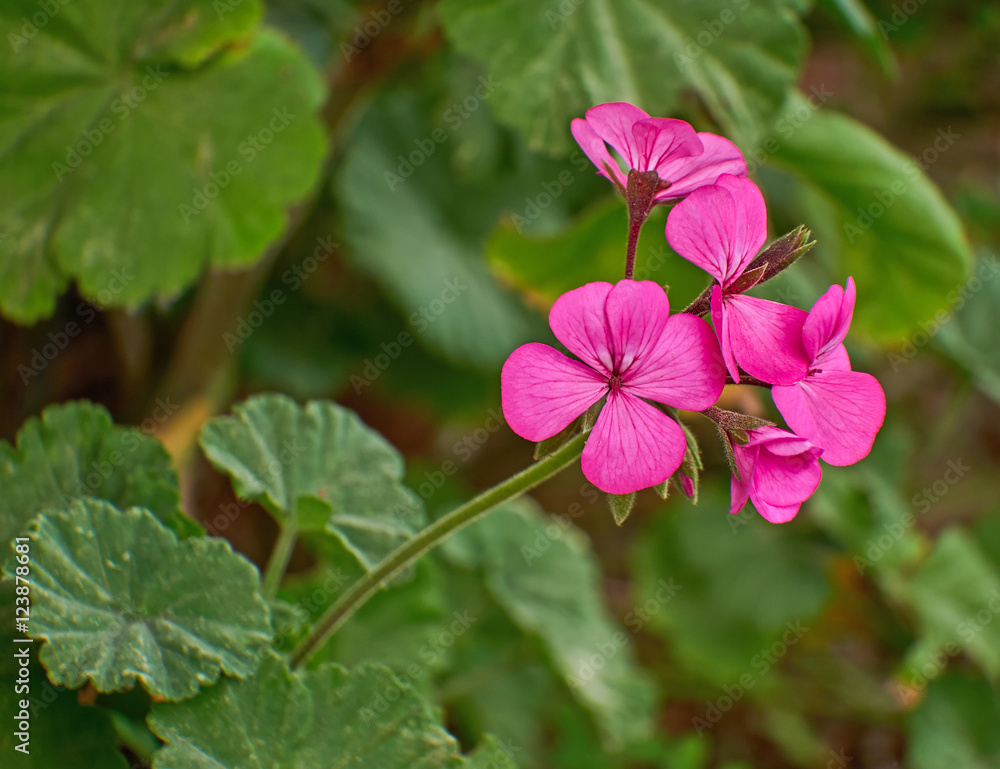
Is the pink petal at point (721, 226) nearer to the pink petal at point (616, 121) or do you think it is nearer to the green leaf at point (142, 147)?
the pink petal at point (616, 121)

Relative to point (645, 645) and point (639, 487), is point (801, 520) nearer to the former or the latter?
point (645, 645)

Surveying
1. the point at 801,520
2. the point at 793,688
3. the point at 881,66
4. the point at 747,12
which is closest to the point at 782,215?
the point at 881,66

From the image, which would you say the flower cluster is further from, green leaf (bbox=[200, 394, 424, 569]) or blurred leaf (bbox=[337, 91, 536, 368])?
blurred leaf (bbox=[337, 91, 536, 368])

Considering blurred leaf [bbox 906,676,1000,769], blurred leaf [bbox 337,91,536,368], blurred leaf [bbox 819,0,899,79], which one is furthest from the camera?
blurred leaf [bbox 906,676,1000,769]

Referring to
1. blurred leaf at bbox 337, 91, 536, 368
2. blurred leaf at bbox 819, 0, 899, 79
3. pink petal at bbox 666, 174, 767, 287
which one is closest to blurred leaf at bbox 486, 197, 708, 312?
blurred leaf at bbox 337, 91, 536, 368

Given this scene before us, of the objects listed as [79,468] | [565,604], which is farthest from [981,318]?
[79,468]

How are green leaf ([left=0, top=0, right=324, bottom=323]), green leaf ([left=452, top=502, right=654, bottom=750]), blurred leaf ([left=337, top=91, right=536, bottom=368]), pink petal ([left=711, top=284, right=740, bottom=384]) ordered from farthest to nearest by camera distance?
1. blurred leaf ([left=337, top=91, right=536, bottom=368])
2. green leaf ([left=452, top=502, right=654, bottom=750])
3. green leaf ([left=0, top=0, right=324, bottom=323])
4. pink petal ([left=711, top=284, right=740, bottom=384])
